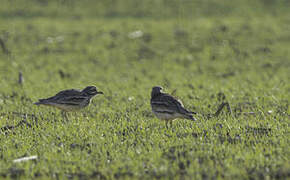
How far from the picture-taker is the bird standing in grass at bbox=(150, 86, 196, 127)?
28.0 feet

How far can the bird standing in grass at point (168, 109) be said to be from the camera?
8.54 meters

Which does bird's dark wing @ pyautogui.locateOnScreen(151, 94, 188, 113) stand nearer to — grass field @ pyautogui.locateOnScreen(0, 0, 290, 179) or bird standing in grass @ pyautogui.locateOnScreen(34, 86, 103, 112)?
grass field @ pyautogui.locateOnScreen(0, 0, 290, 179)

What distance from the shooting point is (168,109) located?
28.7ft

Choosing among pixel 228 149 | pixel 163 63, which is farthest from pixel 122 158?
pixel 163 63

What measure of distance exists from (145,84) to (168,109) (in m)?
6.61

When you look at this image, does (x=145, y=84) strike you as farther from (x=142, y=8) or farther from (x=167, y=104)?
(x=142, y=8)

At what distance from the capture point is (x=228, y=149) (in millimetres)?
7031

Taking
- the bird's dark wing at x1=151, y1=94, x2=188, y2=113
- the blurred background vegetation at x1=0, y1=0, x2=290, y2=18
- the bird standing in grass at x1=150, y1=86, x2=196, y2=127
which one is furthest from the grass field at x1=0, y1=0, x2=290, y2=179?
the bird's dark wing at x1=151, y1=94, x2=188, y2=113

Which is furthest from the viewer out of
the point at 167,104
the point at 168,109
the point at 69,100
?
the point at 69,100

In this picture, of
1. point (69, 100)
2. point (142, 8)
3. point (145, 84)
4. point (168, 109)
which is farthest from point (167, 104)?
point (142, 8)

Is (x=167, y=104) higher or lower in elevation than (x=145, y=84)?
lower

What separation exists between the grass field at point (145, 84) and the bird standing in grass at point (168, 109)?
27 centimetres

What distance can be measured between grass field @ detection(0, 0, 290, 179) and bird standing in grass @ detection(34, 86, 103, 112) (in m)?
0.34

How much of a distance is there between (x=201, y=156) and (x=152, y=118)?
332 cm
